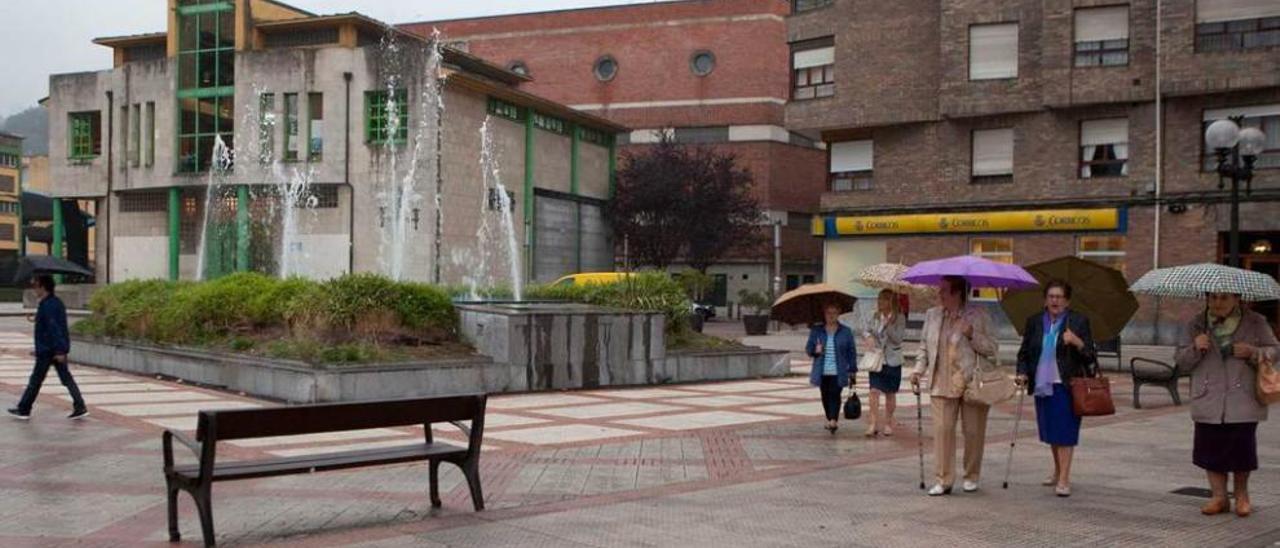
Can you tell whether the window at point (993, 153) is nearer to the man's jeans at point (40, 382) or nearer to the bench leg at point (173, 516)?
the man's jeans at point (40, 382)

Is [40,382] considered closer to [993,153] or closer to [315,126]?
[993,153]

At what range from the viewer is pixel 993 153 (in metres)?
34.1

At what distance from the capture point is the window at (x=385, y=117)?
39781 mm

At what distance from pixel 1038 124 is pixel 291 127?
2569cm

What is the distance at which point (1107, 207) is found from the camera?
31797 millimetres

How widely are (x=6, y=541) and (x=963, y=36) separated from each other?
102 feet

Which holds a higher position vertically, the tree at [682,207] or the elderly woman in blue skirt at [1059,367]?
the tree at [682,207]

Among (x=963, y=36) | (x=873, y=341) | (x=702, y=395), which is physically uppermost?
(x=963, y=36)

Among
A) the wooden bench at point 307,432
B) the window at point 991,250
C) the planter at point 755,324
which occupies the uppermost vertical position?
the window at point 991,250

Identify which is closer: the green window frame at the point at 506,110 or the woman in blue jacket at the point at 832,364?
the woman in blue jacket at the point at 832,364

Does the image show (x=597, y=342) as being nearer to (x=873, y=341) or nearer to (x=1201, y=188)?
(x=873, y=341)

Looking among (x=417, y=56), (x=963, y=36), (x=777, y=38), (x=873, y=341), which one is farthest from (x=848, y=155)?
(x=873, y=341)

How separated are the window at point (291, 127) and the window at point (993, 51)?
23.4 meters

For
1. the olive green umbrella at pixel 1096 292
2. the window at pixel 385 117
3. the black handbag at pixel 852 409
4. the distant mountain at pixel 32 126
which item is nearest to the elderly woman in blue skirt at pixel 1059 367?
the olive green umbrella at pixel 1096 292
